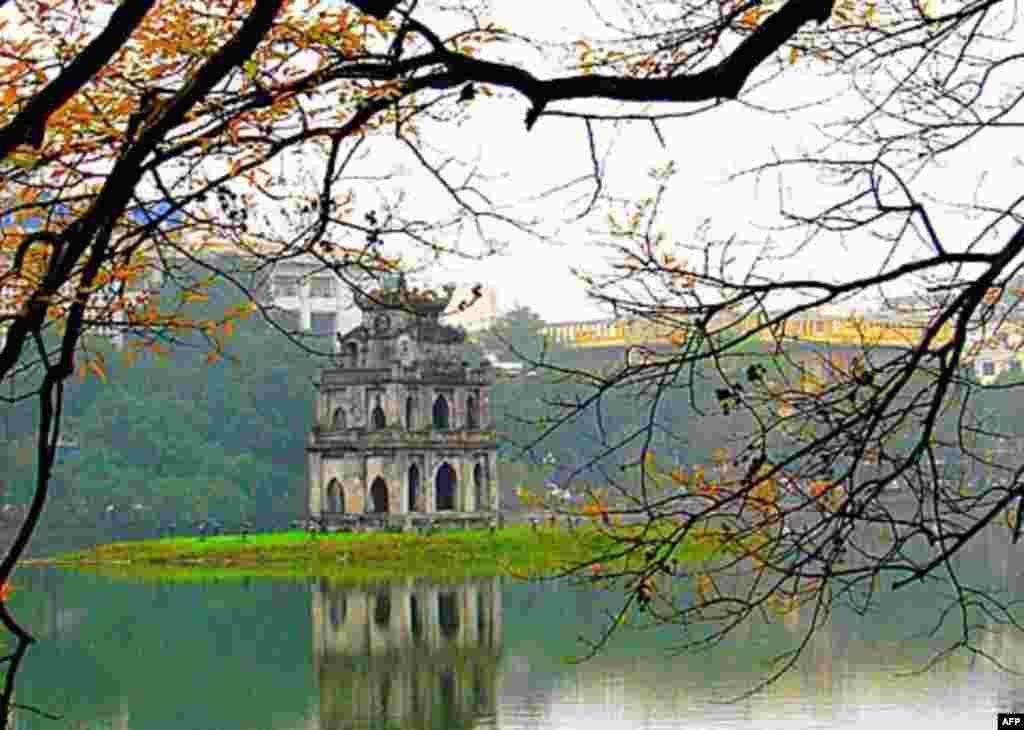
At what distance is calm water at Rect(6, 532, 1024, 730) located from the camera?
51.7 feet

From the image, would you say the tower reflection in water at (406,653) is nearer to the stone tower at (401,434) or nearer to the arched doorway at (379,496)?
the stone tower at (401,434)

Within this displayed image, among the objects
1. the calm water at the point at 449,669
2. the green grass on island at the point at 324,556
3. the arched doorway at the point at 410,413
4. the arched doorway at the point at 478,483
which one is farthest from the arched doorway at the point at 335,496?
the calm water at the point at 449,669

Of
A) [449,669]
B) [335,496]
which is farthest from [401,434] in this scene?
[449,669]

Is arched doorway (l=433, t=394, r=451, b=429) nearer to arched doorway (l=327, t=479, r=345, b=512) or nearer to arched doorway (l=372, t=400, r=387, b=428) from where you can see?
arched doorway (l=372, t=400, r=387, b=428)

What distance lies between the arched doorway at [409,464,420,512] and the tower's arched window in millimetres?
1036

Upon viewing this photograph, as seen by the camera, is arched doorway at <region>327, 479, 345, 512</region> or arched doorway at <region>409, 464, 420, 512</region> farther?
arched doorway at <region>327, 479, 345, 512</region>

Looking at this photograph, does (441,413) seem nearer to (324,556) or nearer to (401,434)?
(401,434)

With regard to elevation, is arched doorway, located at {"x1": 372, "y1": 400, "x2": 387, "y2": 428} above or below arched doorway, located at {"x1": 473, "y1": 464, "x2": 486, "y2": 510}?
above

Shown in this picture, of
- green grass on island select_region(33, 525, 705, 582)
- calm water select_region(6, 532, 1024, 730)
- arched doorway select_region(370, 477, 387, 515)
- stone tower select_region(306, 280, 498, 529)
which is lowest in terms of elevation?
calm water select_region(6, 532, 1024, 730)

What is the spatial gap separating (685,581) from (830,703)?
11.5 meters

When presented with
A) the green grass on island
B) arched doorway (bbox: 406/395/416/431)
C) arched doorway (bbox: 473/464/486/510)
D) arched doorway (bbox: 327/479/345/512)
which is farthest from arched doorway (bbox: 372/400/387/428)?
the green grass on island

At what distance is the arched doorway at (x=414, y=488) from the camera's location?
38000 mm

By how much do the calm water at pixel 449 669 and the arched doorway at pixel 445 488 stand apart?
10910 mm

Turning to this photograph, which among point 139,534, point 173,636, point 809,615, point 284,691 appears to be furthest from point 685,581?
point 139,534
